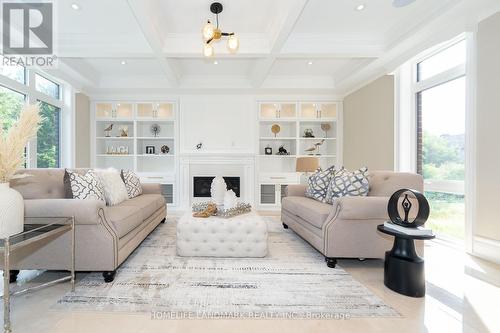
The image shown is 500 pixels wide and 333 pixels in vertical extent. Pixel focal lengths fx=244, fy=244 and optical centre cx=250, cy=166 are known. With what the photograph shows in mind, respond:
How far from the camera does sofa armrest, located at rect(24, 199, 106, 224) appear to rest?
1869mm

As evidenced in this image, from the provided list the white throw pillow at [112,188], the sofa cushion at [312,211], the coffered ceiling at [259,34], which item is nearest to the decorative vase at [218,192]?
the sofa cushion at [312,211]

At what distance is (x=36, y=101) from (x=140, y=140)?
6.52 ft

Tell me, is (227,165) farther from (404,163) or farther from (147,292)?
(147,292)

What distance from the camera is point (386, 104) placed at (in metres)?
4.17

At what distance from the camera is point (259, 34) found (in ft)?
11.4

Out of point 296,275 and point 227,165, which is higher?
point 227,165

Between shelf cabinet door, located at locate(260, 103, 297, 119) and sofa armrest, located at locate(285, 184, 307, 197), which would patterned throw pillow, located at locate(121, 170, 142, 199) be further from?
shelf cabinet door, located at locate(260, 103, 297, 119)

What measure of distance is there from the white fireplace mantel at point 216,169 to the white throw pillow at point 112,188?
7.47 ft

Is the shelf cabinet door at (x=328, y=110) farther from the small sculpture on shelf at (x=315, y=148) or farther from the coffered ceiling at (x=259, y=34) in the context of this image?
the coffered ceiling at (x=259, y=34)

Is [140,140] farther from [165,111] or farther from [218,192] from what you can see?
[218,192]

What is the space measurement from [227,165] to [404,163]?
3.37m

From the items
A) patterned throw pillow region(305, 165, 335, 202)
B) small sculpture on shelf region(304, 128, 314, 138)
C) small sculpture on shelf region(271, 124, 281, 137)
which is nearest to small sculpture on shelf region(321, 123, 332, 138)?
small sculpture on shelf region(304, 128, 314, 138)

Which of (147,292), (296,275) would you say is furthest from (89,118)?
(296,275)

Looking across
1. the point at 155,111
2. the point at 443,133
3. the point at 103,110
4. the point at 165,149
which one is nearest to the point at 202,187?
the point at 165,149
